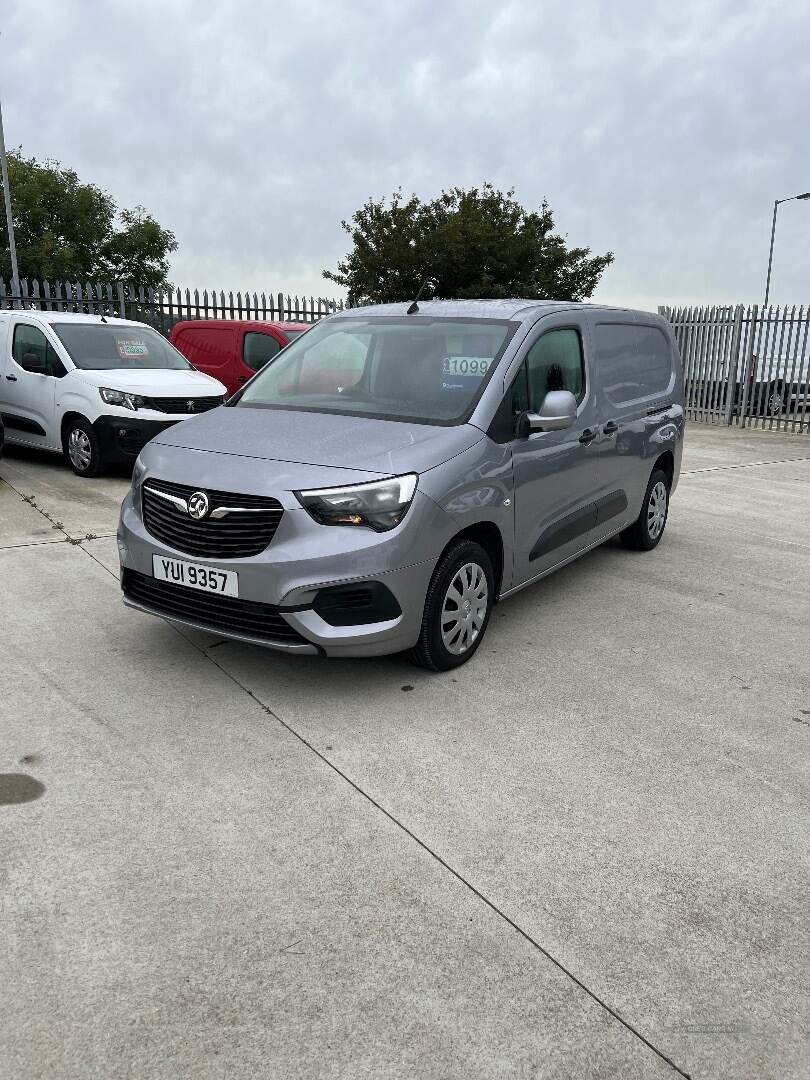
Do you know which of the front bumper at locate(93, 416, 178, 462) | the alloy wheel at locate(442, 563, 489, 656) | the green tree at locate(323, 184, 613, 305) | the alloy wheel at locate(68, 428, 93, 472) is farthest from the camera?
the green tree at locate(323, 184, 613, 305)

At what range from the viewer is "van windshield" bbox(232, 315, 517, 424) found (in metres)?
4.38

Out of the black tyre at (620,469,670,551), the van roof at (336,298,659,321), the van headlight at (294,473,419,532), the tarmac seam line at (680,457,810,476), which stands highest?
the van roof at (336,298,659,321)

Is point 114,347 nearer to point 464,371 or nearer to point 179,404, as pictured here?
point 179,404

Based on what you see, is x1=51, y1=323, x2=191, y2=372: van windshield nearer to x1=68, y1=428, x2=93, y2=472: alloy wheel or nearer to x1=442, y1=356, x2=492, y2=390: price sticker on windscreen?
x1=68, y1=428, x2=93, y2=472: alloy wheel

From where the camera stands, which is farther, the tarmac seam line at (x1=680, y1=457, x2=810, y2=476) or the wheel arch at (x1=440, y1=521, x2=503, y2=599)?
the tarmac seam line at (x1=680, y1=457, x2=810, y2=476)

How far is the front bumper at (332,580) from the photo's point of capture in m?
3.58

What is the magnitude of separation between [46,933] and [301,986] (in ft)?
2.42

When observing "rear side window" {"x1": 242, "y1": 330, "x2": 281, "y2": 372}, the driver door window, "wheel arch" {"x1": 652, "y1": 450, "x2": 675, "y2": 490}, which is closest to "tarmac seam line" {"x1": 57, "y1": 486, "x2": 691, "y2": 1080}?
"wheel arch" {"x1": 652, "y1": 450, "x2": 675, "y2": 490}

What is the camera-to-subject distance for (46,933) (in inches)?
94.2

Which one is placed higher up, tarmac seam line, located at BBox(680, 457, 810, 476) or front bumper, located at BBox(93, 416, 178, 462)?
front bumper, located at BBox(93, 416, 178, 462)

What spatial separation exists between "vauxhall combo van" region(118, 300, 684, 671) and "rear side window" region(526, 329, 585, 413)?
1cm

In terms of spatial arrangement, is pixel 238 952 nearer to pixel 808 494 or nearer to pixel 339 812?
pixel 339 812

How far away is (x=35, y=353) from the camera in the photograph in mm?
9422

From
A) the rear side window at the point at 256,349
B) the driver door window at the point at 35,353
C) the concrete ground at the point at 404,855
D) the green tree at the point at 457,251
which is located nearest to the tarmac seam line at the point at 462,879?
the concrete ground at the point at 404,855
